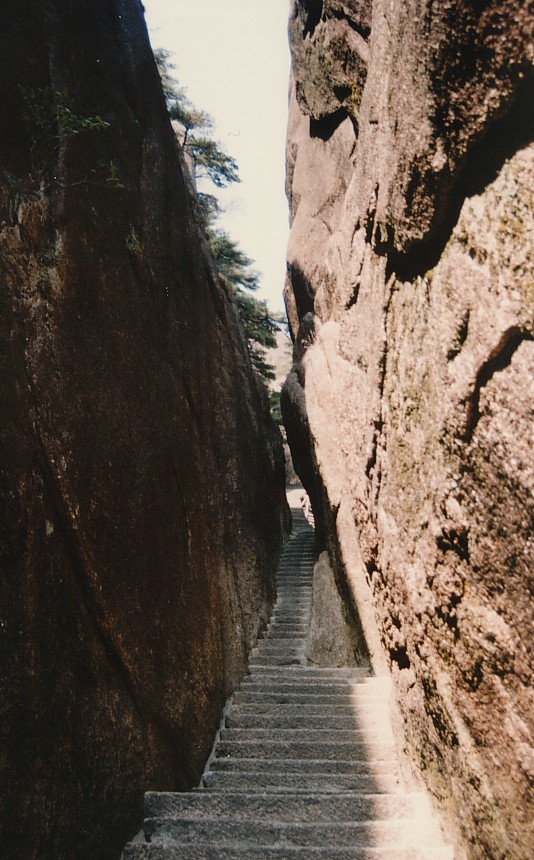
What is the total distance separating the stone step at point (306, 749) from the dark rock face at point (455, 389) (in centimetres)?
78

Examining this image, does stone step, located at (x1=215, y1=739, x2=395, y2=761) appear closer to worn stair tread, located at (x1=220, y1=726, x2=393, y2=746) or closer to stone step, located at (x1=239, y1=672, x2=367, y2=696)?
worn stair tread, located at (x1=220, y1=726, x2=393, y2=746)

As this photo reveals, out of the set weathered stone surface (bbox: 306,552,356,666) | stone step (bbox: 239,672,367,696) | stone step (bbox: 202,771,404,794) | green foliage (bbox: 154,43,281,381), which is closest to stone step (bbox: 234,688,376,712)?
stone step (bbox: 239,672,367,696)

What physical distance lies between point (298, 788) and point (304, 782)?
229 mm

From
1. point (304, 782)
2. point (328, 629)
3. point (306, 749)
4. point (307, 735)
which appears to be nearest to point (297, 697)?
point (307, 735)

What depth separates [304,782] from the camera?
4.27 m

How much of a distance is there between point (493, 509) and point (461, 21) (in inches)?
93.9

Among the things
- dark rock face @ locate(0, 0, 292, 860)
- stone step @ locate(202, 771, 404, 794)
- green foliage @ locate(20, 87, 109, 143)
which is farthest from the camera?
stone step @ locate(202, 771, 404, 794)

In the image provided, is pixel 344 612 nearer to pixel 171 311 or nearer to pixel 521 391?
pixel 171 311

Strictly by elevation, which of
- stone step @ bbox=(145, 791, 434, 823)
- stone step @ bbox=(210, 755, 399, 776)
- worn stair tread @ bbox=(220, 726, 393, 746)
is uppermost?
stone step @ bbox=(145, 791, 434, 823)

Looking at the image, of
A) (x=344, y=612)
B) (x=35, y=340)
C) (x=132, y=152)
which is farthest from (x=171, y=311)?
(x=344, y=612)

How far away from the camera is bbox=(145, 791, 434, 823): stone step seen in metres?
3.56

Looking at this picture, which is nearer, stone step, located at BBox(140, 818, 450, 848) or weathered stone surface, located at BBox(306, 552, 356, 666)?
stone step, located at BBox(140, 818, 450, 848)

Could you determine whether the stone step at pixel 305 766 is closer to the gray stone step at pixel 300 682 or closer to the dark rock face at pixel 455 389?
the dark rock face at pixel 455 389

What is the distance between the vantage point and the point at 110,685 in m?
3.31
